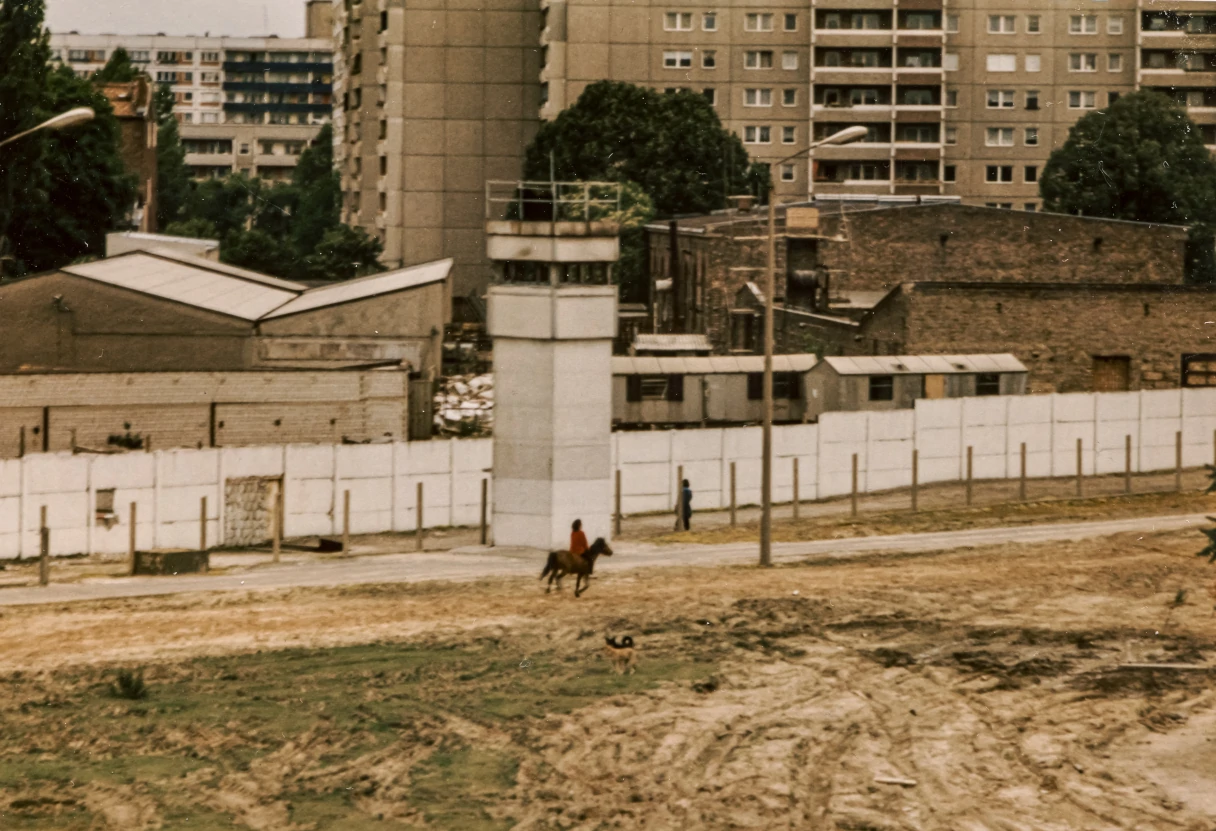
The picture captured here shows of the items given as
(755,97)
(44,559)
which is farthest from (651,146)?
A: (44,559)

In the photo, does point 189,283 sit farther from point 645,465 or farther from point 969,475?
point 969,475

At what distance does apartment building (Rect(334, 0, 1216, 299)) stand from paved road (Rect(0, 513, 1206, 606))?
238ft

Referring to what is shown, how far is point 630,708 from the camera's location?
27.7 m

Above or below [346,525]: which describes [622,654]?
below

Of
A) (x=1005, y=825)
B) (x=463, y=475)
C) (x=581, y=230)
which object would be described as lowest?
(x=1005, y=825)

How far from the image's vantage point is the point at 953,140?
12812 cm

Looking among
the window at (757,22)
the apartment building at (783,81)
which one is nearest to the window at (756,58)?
the apartment building at (783,81)

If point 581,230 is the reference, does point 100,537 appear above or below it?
below

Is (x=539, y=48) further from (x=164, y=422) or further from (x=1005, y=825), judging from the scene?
(x=1005, y=825)

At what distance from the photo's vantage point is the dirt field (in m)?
23.3

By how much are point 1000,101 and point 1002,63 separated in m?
2.67

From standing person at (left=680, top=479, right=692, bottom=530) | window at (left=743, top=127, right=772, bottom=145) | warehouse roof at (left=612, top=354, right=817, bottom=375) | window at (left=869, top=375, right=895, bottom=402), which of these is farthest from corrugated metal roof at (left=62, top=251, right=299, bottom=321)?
window at (left=743, top=127, right=772, bottom=145)

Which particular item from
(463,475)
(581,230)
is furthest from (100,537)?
(581,230)

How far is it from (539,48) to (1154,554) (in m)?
83.9
